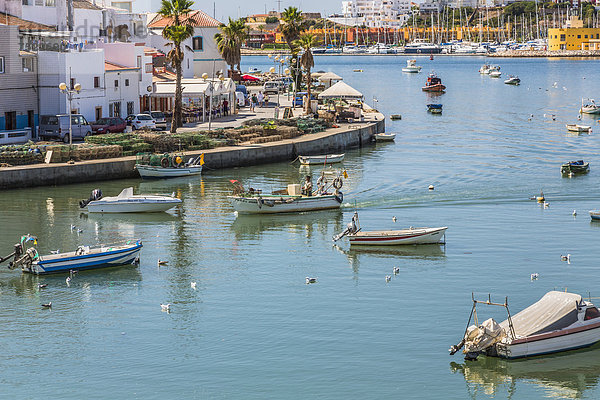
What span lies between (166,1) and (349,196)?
72.0 ft

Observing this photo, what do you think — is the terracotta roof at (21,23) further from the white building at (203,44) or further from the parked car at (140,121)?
the white building at (203,44)

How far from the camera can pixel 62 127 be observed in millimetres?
61406

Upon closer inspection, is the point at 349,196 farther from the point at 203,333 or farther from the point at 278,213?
the point at 203,333

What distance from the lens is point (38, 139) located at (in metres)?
62.0

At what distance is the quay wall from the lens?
5388 centimetres

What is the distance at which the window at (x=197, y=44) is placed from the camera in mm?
103750

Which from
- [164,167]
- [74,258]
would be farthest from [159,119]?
[74,258]

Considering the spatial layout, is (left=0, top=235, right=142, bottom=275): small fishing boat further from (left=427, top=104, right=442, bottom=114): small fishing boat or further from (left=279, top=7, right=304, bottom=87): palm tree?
(left=427, top=104, right=442, bottom=114): small fishing boat

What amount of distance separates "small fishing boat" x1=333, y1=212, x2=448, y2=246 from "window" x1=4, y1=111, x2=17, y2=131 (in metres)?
30.0

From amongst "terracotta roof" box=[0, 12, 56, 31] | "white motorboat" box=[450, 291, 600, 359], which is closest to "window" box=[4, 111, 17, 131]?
"terracotta roof" box=[0, 12, 56, 31]

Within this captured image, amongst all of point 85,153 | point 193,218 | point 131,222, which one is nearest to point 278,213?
point 193,218

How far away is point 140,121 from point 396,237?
1280 inches

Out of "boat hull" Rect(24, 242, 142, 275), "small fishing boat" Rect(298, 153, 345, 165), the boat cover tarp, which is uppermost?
"small fishing boat" Rect(298, 153, 345, 165)

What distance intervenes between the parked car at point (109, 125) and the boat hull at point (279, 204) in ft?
63.8
